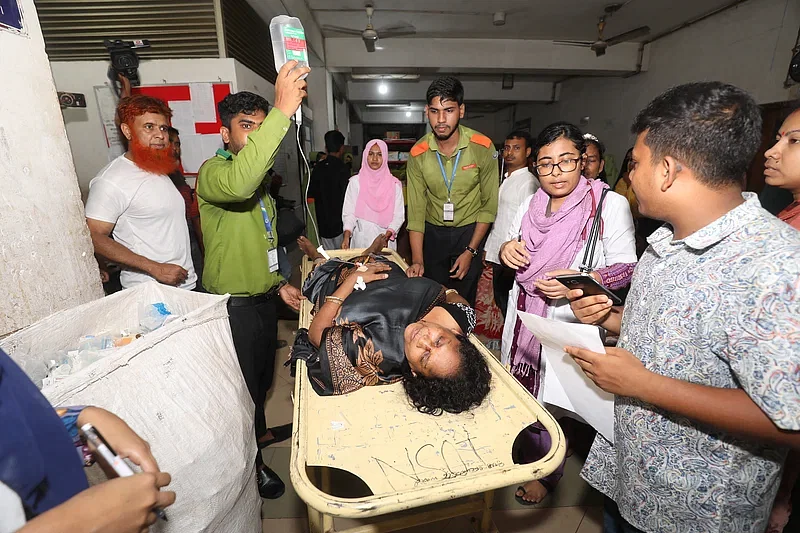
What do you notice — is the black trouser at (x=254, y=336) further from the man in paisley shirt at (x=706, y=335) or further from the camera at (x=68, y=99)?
the man in paisley shirt at (x=706, y=335)

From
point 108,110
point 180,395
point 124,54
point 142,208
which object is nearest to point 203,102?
point 124,54

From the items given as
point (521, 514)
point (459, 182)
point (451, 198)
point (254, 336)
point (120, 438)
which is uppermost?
point (459, 182)

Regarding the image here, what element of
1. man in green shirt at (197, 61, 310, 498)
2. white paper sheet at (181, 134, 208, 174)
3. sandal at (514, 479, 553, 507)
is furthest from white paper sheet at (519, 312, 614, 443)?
white paper sheet at (181, 134, 208, 174)

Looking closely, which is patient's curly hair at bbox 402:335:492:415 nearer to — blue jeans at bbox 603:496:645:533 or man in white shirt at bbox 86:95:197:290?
blue jeans at bbox 603:496:645:533

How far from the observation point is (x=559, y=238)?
1543mm

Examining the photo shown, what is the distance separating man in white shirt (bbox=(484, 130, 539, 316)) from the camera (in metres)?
2.87

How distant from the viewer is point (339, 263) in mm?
2115

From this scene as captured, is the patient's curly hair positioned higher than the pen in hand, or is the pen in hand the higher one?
the pen in hand

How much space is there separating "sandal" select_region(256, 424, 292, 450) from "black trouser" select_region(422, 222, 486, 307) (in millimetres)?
1378

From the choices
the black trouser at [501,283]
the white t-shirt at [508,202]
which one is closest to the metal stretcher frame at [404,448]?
the black trouser at [501,283]

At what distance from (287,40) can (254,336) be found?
4.31ft

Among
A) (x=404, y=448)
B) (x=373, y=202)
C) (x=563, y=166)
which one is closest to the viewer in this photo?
(x=404, y=448)

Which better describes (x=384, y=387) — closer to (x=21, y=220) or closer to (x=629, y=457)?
(x=629, y=457)

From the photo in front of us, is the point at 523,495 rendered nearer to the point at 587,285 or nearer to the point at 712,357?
the point at 587,285
